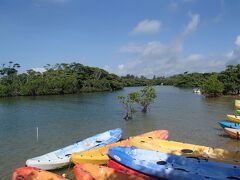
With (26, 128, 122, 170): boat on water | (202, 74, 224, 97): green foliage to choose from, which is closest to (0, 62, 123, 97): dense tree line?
(202, 74, 224, 97): green foliage

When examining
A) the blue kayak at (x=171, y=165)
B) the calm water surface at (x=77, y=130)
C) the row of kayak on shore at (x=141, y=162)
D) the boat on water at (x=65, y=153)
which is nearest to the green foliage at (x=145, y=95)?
the calm water surface at (x=77, y=130)

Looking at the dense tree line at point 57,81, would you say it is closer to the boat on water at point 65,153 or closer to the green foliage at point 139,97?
the green foliage at point 139,97

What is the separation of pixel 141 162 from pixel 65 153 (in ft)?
17.9

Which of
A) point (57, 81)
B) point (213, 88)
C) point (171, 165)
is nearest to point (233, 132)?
point (171, 165)

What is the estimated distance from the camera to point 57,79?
267 ft

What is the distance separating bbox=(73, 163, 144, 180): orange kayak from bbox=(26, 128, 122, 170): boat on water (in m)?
3.13

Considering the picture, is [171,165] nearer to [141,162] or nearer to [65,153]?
[141,162]

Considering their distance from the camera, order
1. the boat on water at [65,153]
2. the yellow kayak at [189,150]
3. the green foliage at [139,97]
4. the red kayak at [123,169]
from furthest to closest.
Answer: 1. the green foliage at [139,97]
2. the boat on water at [65,153]
3. the yellow kayak at [189,150]
4. the red kayak at [123,169]

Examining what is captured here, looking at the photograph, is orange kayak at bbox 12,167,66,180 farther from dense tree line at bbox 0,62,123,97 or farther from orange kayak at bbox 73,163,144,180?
dense tree line at bbox 0,62,123,97

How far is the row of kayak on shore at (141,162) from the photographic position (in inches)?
496

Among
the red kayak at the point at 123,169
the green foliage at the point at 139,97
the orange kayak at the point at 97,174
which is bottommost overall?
the red kayak at the point at 123,169

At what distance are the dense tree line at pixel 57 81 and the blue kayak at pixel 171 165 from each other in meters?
63.6

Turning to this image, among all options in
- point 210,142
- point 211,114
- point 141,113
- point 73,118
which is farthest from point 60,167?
point 211,114

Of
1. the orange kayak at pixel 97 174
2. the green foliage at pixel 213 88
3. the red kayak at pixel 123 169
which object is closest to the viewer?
the orange kayak at pixel 97 174
